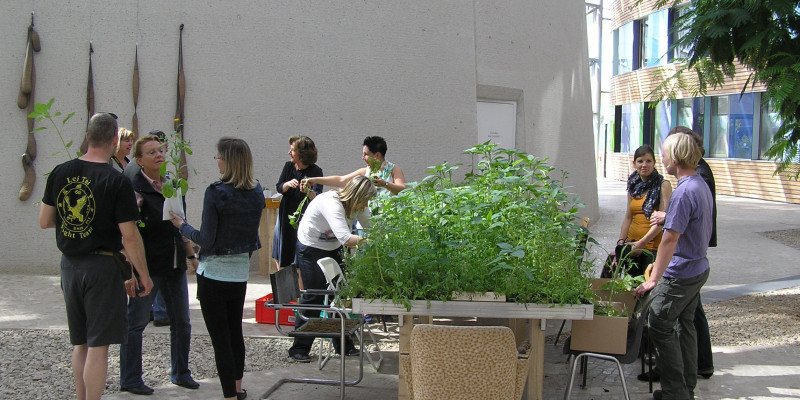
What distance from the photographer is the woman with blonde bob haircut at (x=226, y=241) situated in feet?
14.3

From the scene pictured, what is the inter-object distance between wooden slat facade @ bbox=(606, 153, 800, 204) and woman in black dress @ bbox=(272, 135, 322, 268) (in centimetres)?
1659

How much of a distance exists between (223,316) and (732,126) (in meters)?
21.4

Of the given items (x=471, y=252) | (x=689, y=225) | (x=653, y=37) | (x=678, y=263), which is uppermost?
(x=653, y=37)

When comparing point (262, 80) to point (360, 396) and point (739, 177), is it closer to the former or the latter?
point (360, 396)

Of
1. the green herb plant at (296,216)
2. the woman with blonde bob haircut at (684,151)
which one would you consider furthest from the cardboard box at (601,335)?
the green herb plant at (296,216)

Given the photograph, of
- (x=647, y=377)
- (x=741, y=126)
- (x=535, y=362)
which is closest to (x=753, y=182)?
(x=741, y=126)

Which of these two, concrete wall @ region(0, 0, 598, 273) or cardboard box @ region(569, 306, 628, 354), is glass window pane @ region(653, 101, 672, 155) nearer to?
concrete wall @ region(0, 0, 598, 273)

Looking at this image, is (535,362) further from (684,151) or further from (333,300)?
(684,151)

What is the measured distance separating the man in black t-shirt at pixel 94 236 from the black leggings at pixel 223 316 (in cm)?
50

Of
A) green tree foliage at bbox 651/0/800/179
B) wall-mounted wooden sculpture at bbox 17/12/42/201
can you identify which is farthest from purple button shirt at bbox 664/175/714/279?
wall-mounted wooden sculpture at bbox 17/12/42/201

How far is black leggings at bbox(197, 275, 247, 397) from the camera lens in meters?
4.41

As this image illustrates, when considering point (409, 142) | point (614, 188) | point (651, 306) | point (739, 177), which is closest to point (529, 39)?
point (409, 142)

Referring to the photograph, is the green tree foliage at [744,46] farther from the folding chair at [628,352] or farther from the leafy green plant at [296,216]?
the leafy green plant at [296,216]

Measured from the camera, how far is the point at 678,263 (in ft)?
14.6
